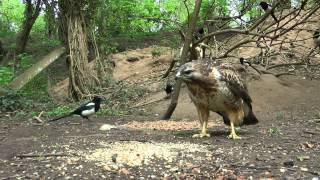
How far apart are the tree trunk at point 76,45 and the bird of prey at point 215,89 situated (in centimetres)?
659

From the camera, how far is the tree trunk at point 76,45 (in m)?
12.6

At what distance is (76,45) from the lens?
12.7 metres

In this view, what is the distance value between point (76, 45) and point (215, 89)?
7.14 m

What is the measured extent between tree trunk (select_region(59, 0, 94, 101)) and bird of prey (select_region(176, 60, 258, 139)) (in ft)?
21.6

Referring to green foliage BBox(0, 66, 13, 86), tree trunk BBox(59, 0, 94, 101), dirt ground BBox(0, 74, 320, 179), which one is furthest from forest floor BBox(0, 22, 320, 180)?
tree trunk BBox(59, 0, 94, 101)

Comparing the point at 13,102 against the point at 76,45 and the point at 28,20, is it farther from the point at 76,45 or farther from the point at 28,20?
A: the point at 28,20

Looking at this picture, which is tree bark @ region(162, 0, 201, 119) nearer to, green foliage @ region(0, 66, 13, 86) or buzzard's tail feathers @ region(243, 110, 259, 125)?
buzzard's tail feathers @ region(243, 110, 259, 125)

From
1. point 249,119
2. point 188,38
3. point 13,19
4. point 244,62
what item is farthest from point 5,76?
point 13,19

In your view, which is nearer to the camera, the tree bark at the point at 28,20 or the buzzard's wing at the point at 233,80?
the buzzard's wing at the point at 233,80

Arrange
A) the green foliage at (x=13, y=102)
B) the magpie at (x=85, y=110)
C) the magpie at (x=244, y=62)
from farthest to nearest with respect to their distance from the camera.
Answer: the magpie at (x=244, y=62)
the green foliage at (x=13, y=102)
the magpie at (x=85, y=110)

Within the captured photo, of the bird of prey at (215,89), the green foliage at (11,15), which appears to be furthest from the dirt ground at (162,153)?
the green foliage at (11,15)

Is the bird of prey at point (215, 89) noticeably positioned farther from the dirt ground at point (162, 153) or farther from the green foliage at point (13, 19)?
the green foliage at point (13, 19)

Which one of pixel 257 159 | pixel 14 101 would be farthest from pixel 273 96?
pixel 257 159

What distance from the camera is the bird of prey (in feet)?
19.8
